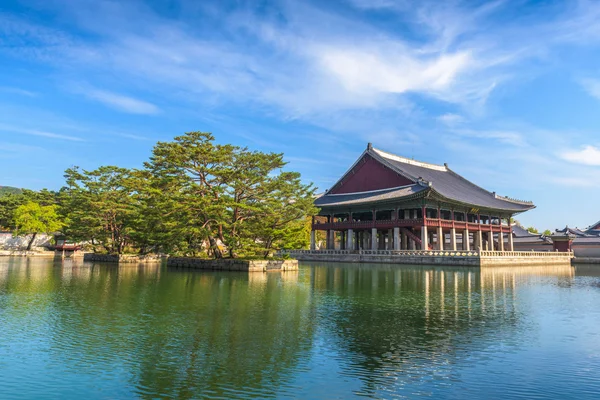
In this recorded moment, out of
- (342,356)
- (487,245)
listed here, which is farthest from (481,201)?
(342,356)

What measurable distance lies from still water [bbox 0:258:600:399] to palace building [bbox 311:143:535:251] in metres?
A: 36.1

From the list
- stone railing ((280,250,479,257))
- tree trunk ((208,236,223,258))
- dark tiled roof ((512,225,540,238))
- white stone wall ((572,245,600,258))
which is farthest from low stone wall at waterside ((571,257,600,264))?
tree trunk ((208,236,223,258))

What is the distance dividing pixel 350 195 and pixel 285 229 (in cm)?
3351

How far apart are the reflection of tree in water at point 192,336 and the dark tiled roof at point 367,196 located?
3739 cm

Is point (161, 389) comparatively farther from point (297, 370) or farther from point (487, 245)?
point (487, 245)

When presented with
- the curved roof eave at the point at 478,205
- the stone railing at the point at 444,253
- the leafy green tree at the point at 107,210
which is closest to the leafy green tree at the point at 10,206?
the leafy green tree at the point at 107,210

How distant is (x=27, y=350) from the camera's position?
428 inches

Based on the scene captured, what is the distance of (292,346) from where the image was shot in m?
11.6

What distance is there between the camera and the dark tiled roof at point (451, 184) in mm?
63156

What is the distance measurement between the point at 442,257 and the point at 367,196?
59.3 feet

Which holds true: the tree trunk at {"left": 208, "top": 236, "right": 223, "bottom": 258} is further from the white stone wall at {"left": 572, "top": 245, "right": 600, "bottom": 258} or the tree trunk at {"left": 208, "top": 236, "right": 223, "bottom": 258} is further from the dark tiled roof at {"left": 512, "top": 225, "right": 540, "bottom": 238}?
the dark tiled roof at {"left": 512, "top": 225, "right": 540, "bottom": 238}

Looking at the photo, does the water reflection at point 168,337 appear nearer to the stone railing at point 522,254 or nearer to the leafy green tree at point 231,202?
the leafy green tree at point 231,202

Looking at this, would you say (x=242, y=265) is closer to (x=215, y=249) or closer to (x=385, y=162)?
(x=215, y=249)

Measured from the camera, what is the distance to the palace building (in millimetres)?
57438
